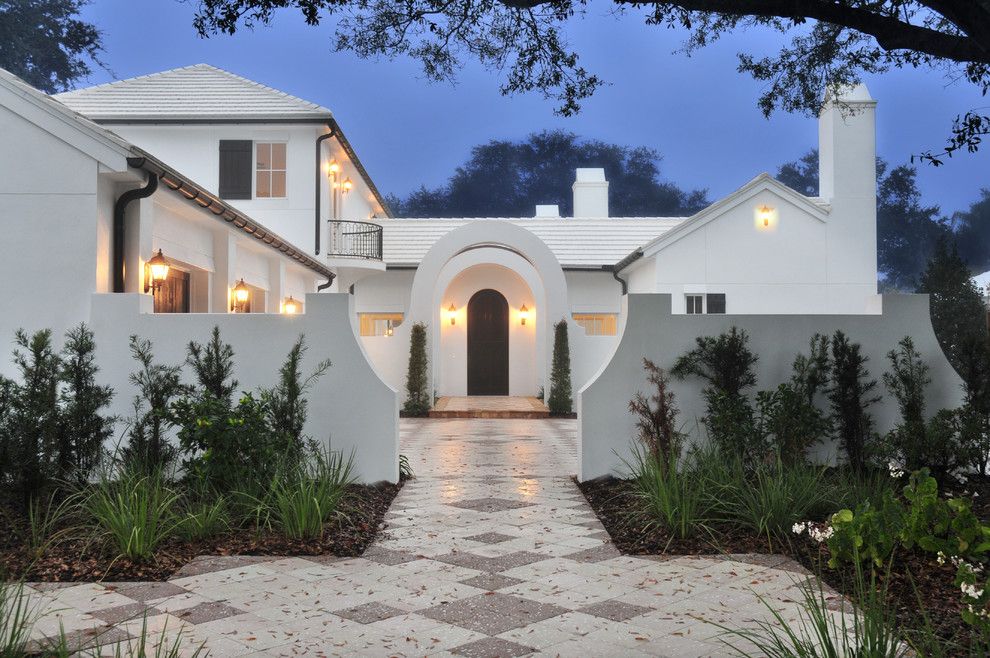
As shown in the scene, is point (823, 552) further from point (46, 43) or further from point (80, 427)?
point (46, 43)

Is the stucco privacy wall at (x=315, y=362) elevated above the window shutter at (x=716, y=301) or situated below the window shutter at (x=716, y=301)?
below

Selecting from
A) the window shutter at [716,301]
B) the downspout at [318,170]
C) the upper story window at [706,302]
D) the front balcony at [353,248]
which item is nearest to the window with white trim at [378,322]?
the front balcony at [353,248]

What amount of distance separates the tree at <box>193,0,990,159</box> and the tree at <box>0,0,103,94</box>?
29.3 m

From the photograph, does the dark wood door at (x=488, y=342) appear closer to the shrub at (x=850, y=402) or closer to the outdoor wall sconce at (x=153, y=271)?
the outdoor wall sconce at (x=153, y=271)

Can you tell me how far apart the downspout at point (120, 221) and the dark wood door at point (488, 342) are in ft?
42.7

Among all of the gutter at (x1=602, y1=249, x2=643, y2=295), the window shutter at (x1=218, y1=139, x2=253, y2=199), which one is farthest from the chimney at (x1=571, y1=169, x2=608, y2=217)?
the window shutter at (x1=218, y1=139, x2=253, y2=199)

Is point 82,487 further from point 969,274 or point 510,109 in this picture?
point 510,109

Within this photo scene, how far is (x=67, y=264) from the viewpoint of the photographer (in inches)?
352

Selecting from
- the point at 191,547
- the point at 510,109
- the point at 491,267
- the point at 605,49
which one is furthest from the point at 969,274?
the point at 510,109

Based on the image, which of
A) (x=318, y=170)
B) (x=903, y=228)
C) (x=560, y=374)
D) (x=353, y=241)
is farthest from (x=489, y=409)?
(x=903, y=228)

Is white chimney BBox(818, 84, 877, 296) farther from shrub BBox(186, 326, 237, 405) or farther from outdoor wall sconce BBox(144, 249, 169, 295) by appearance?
shrub BBox(186, 326, 237, 405)

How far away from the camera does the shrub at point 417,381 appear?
58.4 feet

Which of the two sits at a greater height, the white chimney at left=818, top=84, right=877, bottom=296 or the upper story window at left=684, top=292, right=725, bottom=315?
the white chimney at left=818, top=84, right=877, bottom=296

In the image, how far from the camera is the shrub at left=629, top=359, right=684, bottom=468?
7953mm
